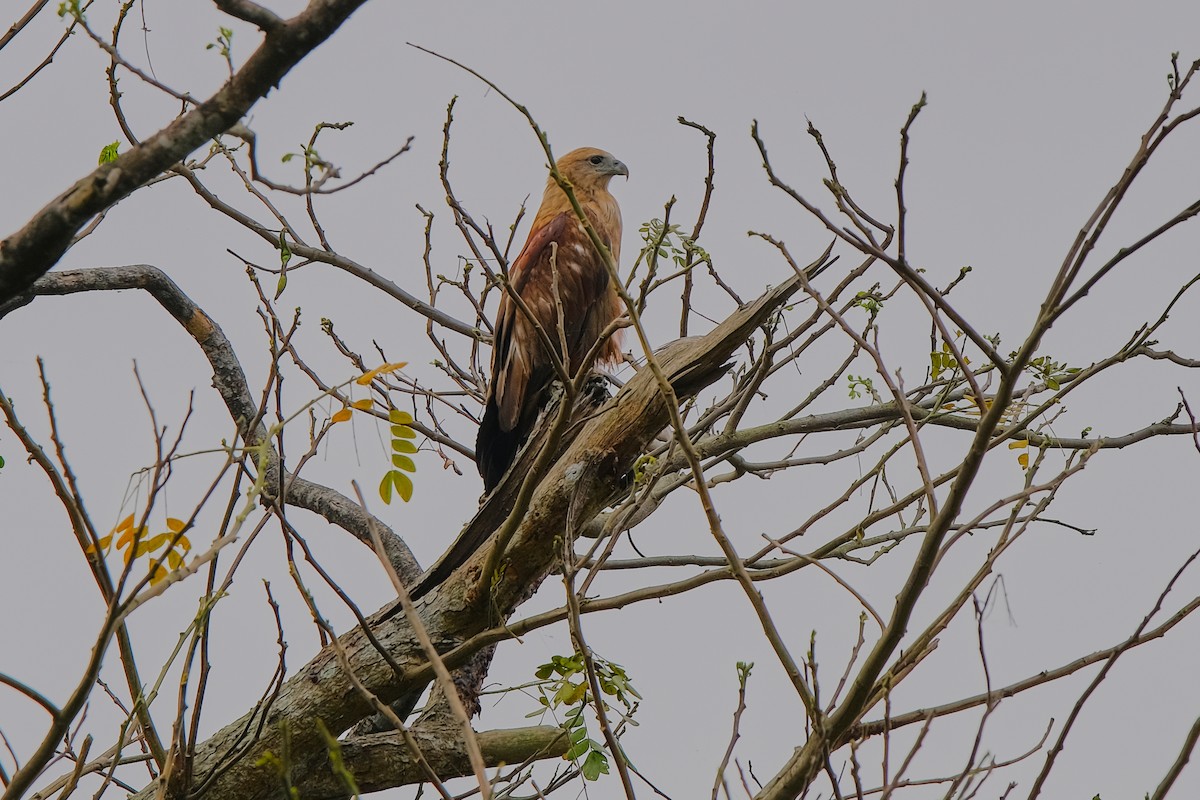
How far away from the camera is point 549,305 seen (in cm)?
595

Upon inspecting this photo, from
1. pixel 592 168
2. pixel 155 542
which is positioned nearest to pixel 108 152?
pixel 155 542

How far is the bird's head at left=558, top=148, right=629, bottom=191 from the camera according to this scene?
21.9 feet

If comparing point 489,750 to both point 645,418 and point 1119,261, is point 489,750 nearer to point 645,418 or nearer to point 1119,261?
point 645,418

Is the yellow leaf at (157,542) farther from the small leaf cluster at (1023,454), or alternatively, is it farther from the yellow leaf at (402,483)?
the small leaf cluster at (1023,454)

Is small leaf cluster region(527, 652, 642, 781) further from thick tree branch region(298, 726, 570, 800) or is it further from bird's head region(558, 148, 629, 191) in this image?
bird's head region(558, 148, 629, 191)

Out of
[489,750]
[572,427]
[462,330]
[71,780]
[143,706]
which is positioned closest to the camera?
[71,780]

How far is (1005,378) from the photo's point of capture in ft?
6.13

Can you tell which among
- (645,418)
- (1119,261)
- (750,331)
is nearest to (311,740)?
(645,418)

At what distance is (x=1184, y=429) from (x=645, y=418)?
2283mm

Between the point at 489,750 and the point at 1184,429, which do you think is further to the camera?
the point at 1184,429

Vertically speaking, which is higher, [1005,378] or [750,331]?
[750,331]

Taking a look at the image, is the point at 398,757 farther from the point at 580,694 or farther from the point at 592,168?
the point at 592,168

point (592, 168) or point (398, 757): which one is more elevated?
point (592, 168)

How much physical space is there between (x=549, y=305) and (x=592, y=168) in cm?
118
